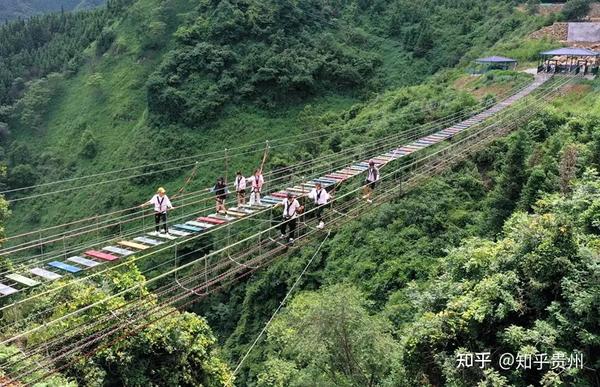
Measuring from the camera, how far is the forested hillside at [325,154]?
9992 mm

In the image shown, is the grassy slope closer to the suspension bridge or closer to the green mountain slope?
the green mountain slope

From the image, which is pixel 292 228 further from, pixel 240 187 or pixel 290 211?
pixel 240 187

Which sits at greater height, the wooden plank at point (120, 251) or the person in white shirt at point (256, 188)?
the person in white shirt at point (256, 188)

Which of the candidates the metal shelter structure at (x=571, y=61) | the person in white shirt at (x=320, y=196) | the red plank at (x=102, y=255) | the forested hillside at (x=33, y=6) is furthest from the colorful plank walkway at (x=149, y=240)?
the forested hillside at (x=33, y=6)

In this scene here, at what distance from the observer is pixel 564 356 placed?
28.1 ft

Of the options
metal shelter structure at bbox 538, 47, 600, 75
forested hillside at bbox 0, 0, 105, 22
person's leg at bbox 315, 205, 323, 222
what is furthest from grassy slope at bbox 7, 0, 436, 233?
forested hillside at bbox 0, 0, 105, 22

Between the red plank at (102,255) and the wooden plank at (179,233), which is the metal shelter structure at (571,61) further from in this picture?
the red plank at (102,255)

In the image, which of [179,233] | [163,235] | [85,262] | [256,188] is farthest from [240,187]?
[85,262]

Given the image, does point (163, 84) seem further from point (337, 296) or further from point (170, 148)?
point (337, 296)

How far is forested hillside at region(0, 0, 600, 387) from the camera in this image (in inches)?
393

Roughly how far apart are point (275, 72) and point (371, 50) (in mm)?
11234

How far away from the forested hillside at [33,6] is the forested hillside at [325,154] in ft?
130

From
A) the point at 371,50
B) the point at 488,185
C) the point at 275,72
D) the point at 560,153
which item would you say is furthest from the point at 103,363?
the point at 371,50

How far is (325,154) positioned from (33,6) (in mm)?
97961
